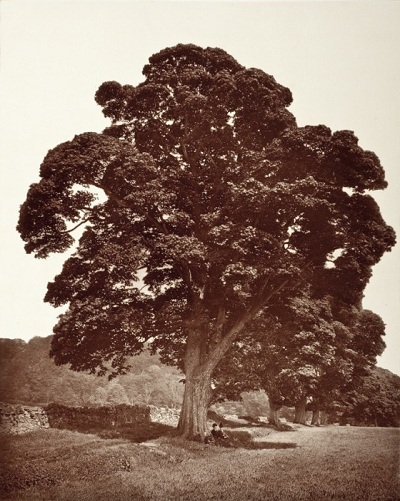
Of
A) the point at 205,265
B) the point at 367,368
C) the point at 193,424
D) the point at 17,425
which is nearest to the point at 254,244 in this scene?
the point at 205,265

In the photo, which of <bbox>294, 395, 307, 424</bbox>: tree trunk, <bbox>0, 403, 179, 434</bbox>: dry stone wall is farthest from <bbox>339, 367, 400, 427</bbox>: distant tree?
<bbox>0, 403, 179, 434</bbox>: dry stone wall

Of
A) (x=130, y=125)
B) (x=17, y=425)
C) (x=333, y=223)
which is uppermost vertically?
(x=130, y=125)

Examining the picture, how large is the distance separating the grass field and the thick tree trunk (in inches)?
56.1

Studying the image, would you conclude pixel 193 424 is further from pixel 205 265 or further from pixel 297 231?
pixel 297 231

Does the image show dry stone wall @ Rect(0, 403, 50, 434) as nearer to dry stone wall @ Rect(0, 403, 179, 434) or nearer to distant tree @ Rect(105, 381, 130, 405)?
dry stone wall @ Rect(0, 403, 179, 434)

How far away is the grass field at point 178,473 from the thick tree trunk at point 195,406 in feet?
4.68

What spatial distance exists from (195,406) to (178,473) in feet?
20.6

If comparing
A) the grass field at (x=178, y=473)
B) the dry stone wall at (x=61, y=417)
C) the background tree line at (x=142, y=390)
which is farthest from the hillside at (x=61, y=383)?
the grass field at (x=178, y=473)

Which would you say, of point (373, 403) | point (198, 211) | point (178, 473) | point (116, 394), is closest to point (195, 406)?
point (178, 473)

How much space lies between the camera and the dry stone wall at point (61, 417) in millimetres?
20125

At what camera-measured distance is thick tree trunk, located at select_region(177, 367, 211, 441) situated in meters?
17.6

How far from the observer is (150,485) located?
10.3 m

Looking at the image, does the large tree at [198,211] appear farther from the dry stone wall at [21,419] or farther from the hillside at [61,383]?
the hillside at [61,383]

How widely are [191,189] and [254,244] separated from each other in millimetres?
4711
